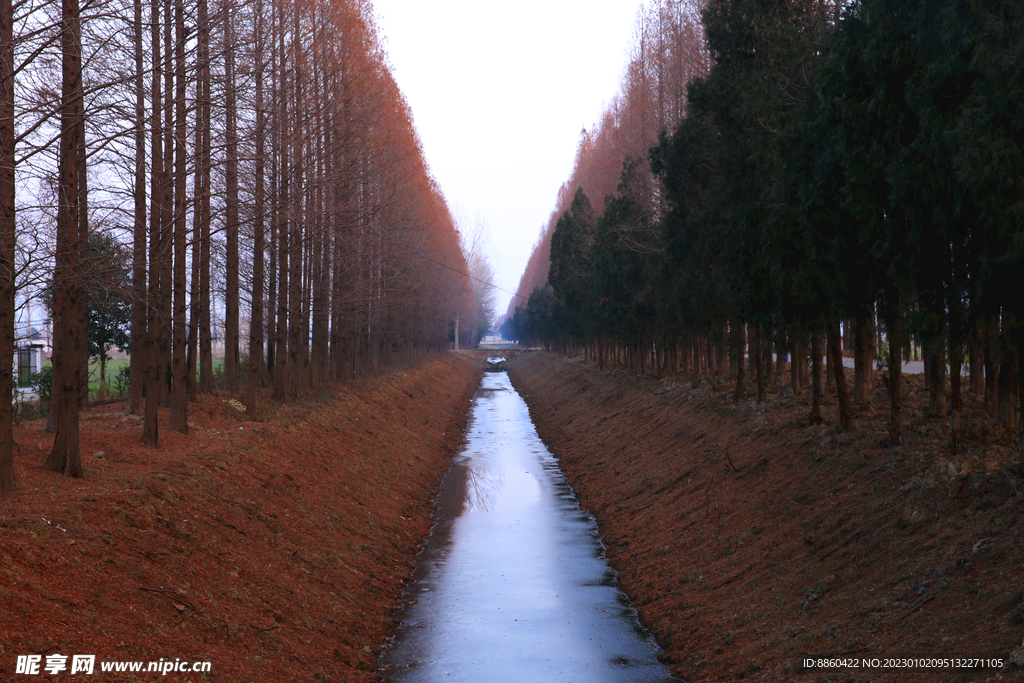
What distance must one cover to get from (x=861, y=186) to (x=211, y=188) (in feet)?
44.2

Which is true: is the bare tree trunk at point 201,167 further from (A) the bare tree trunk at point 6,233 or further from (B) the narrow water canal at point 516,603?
Result: (B) the narrow water canal at point 516,603

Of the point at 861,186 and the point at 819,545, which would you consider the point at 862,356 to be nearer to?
the point at 861,186

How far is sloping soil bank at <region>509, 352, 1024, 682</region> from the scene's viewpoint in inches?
300

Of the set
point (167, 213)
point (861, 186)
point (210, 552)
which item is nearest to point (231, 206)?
point (167, 213)

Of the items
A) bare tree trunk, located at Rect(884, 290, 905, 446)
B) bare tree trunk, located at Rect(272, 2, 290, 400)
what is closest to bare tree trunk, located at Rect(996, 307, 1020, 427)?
bare tree trunk, located at Rect(884, 290, 905, 446)

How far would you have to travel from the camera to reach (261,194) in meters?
17.0

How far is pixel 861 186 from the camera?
1124 centimetres

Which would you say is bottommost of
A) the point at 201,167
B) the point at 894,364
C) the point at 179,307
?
the point at 894,364

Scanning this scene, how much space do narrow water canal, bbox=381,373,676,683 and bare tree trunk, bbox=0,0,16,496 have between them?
16.4 ft

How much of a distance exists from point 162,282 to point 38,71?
8354 millimetres

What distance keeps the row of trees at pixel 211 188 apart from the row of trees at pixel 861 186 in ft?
29.6

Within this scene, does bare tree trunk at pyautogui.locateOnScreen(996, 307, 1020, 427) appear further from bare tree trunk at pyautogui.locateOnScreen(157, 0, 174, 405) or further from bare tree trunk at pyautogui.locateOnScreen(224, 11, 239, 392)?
bare tree trunk at pyautogui.locateOnScreen(157, 0, 174, 405)

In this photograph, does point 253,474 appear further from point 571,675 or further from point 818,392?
point 818,392

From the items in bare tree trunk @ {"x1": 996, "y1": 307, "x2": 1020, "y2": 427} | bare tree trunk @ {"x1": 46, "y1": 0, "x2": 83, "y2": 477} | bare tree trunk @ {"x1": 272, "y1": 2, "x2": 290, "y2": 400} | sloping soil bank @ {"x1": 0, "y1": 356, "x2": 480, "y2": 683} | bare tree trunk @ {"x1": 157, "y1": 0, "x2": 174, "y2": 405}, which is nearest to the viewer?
sloping soil bank @ {"x1": 0, "y1": 356, "x2": 480, "y2": 683}
